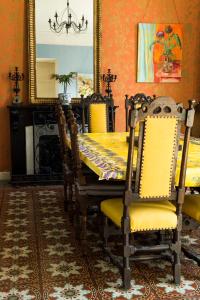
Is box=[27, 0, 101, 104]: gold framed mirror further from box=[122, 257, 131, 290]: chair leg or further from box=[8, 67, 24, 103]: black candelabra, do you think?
box=[122, 257, 131, 290]: chair leg

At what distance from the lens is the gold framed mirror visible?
5039 millimetres

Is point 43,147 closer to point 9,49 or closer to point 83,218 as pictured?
point 9,49

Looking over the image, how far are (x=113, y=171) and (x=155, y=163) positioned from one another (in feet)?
A: 0.87

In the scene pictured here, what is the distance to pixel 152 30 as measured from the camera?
17.8ft

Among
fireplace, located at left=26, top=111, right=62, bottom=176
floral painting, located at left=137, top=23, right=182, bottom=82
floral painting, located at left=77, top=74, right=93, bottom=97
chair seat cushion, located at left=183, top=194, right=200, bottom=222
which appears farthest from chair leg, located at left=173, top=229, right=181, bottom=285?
floral painting, located at left=137, top=23, right=182, bottom=82

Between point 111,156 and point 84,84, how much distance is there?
8.87 ft

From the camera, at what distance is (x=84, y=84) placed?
529 centimetres

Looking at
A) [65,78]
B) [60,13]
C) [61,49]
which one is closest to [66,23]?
[60,13]

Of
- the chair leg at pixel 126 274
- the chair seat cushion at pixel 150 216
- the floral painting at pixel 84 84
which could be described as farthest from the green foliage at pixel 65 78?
the chair leg at pixel 126 274

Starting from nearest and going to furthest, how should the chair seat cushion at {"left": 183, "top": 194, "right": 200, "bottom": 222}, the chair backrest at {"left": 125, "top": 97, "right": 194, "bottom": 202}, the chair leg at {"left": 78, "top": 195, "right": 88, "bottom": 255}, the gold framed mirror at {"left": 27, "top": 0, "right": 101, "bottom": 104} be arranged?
1. the chair backrest at {"left": 125, "top": 97, "right": 194, "bottom": 202}
2. the chair seat cushion at {"left": 183, "top": 194, "right": 200, "bottom": 222}
3. the chair leg at {"left": 78, "top": 195, "right": 88, "bottom": 255}
4. the gold framed mirror at {"left": 27, "top": 0, "right": 101, "bottom": 104}

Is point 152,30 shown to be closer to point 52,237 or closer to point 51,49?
point 51,49

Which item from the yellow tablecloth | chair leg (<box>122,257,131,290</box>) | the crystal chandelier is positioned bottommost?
chair leg (<box>122,257,131,290</box>)

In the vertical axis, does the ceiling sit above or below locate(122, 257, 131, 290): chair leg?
above

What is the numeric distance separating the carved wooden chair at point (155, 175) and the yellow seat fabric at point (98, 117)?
6.67 ft
